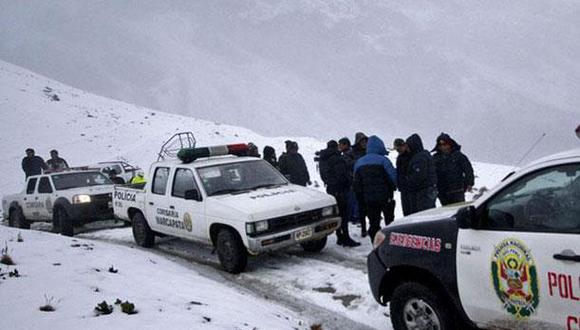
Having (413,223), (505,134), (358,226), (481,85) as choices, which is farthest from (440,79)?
(413,223)

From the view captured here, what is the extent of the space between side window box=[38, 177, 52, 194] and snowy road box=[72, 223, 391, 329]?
15.4 ft

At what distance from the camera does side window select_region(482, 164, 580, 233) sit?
327 centimetres

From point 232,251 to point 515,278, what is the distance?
15.1 ft

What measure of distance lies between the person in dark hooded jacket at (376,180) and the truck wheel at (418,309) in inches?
131

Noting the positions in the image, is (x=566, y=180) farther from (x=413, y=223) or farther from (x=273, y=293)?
(x=273, y=293)

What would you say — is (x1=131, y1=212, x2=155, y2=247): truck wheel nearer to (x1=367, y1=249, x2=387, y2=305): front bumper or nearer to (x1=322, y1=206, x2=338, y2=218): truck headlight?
(x1=322, y1=206, x2=338, y2=218): truck headlight

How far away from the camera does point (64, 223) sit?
11320mm

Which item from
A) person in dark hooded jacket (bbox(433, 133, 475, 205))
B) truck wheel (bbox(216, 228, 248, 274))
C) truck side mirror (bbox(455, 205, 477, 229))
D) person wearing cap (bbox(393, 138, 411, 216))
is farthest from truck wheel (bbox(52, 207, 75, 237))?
truck side mirror (bbox(455, 205, 477, 229))

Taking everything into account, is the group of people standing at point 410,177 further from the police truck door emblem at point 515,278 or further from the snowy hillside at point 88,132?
the snowy hillside at point 88,132

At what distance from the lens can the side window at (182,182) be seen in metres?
8.20

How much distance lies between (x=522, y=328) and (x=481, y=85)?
8145 centimetres


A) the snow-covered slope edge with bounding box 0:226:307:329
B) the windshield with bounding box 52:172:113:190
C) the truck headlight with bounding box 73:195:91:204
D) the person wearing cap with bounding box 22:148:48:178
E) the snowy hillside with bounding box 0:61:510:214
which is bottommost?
the snow-covered slope edge with bounding box 0:226:307:329

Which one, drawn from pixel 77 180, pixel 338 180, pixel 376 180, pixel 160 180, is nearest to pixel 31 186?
pixel 77 180

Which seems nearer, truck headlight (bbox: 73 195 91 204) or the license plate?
the license plate
